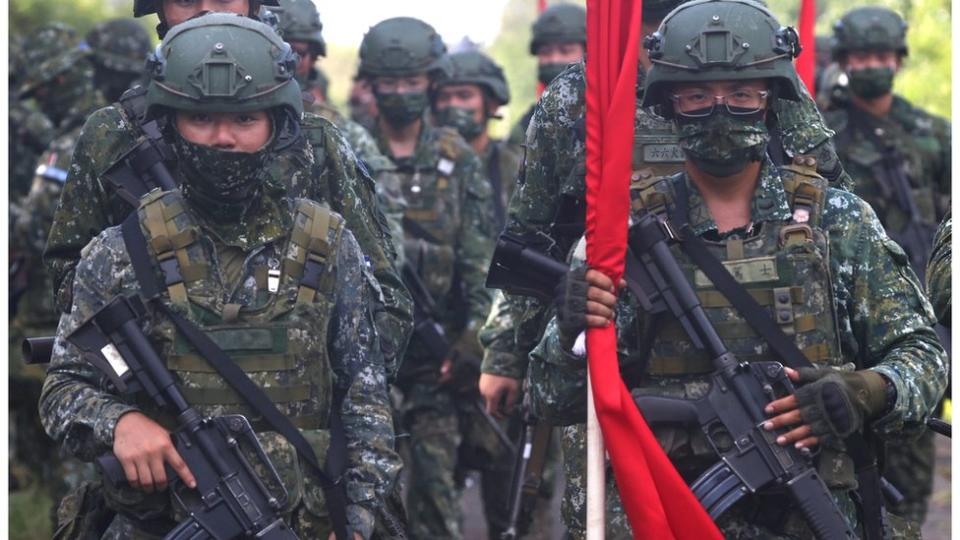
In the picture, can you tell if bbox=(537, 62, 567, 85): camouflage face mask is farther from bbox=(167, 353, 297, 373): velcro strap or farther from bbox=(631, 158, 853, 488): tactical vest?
bbox=(167, 353, 297, 373): velcro strap

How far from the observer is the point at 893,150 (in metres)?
11.2

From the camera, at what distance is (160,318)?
557 centimetres

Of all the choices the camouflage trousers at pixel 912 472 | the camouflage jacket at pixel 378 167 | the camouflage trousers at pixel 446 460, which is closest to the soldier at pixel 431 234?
the camouflage trousers at pixel 446 460

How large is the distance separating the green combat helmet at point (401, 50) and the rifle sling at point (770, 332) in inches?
202

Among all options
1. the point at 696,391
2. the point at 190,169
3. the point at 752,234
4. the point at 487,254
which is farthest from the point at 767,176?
the point at 487,254

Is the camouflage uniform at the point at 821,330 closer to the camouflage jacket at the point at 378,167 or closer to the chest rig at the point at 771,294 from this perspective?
the chest rig at the point at 771,294

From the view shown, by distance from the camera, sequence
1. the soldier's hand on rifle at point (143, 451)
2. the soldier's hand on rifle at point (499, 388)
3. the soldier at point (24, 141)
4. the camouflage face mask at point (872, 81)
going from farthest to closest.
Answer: the soldier at point (24, 141), the camouflage face mask at point (872, 81), the soldier's hand on rifle at point (499, 388), the soldier's hand on rifle at point (143, 451)

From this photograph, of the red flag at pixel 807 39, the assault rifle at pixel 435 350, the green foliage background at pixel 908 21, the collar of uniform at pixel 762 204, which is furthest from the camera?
the green foliage background at pixel 908 21

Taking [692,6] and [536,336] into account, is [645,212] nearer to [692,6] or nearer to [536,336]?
[692,6]

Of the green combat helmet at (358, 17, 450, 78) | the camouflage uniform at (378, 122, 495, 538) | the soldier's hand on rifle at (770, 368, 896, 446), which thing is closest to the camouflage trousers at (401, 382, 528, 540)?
the camouflage uniform at (378, 122, 495, 538)

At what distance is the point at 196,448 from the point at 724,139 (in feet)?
5.16

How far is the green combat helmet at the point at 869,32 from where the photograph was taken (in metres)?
11.7

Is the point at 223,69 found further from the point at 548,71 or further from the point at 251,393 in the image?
the point at 548,71

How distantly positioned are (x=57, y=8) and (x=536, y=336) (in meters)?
19.9
